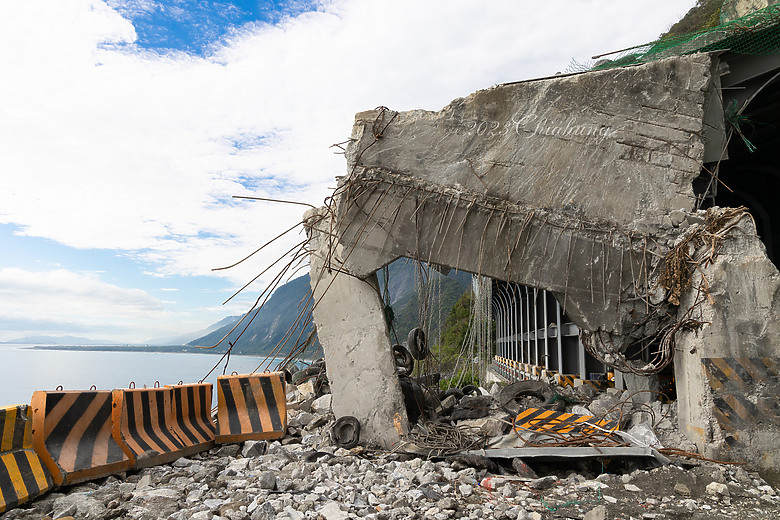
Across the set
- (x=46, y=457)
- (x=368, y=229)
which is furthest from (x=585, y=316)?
(x=46, y=457)

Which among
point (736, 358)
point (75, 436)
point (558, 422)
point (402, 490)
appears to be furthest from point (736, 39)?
point (75, 436)

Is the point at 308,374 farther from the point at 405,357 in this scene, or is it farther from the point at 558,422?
the point at 558,422

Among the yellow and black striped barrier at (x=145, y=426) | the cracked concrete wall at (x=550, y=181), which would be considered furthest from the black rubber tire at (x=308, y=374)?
the cracked concrete wall at (x=550, y=181)

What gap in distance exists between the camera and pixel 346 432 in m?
5.56

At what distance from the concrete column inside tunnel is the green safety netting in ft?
14.2

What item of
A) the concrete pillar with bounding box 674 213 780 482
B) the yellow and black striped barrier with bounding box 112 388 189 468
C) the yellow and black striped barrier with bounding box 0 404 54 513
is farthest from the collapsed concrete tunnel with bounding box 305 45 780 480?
the yellow and black striped barrier with bounding box 0 404 54 513

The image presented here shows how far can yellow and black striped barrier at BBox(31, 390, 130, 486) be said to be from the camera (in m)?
4.20

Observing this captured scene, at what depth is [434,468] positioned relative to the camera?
15.6 feet

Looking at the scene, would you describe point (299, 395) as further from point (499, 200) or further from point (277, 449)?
point (499, 200)

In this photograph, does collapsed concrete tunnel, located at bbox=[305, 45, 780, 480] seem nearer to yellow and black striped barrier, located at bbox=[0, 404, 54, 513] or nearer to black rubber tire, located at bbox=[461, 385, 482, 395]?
black rubber tire, located at bbox=[461, 385, 482, 395]

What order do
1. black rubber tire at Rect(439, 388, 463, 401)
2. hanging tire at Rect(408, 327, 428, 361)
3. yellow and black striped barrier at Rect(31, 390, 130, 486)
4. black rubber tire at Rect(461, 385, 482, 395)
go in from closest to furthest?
yellow and black striped barrier at Rect(31, 390, 130, 486), hanging tire at Rect(408, 327, 428, 361), black rubber tire at Rect(439, 388, 463, 401), black rubber tire at Rect(461, 385, 482, 395)

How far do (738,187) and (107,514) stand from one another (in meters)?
13.2

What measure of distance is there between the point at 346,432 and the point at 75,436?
98.8 inches

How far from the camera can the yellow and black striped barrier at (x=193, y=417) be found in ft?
17.5
